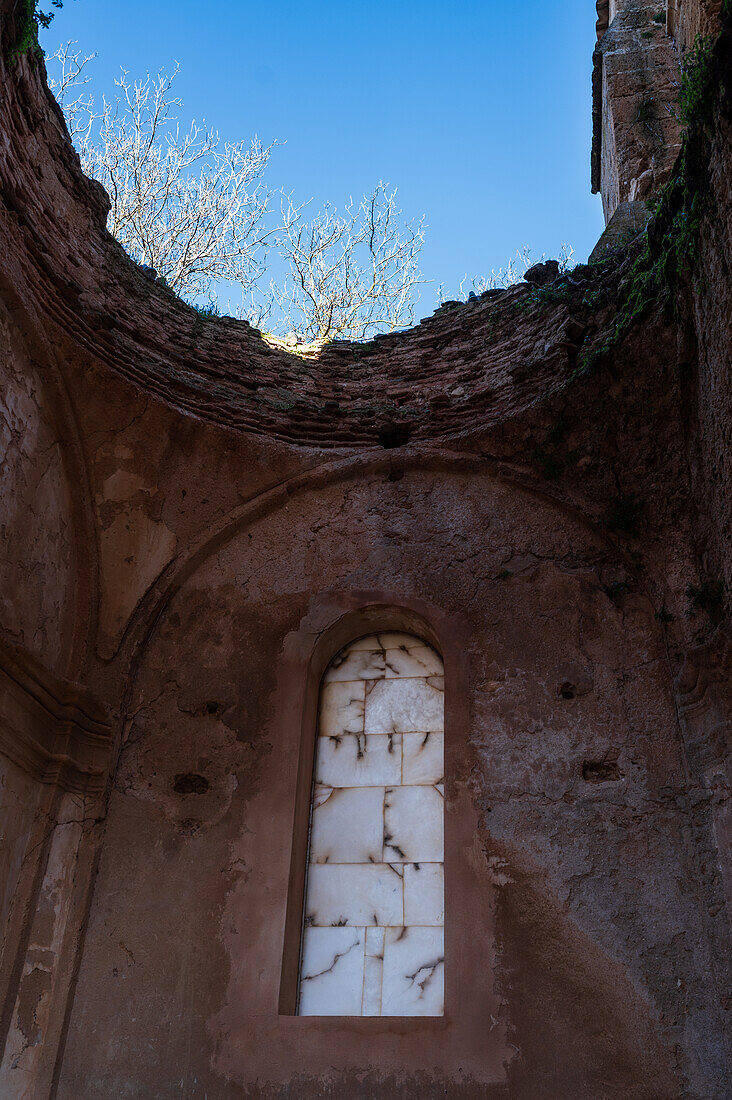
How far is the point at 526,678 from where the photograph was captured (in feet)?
19.0

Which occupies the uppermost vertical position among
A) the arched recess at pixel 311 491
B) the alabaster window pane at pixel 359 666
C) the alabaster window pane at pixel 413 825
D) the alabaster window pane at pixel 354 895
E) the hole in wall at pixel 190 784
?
the arched recess at pixel 311 491

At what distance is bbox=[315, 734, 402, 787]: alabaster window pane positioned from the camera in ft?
19.0

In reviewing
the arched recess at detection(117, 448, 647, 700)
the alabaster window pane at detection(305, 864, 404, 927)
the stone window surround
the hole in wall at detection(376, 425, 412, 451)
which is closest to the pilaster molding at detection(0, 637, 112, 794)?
the arched recess at detection(117, 448, 647, 700)

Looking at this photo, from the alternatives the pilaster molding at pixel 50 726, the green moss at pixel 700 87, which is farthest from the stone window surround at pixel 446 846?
the green moss at pixel 700 87

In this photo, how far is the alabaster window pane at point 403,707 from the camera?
234 inches

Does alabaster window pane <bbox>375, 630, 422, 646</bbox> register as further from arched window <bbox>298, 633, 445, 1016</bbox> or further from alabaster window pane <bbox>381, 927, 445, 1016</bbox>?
alabaster window pane <bbox>381, 927, 445, 1016</bbox>

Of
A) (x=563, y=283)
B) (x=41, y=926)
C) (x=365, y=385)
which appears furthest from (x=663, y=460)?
(x=41, y=926)

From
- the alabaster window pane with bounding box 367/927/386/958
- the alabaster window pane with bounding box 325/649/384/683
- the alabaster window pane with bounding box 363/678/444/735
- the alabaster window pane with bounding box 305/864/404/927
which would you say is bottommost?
the alabaster window pane with bounding box 367/927/386/958

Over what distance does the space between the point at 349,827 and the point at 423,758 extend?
0.64 meters

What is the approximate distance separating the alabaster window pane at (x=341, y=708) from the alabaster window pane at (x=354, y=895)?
904 mm

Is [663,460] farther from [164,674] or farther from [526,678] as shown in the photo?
[164,674]

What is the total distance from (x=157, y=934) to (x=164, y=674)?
1.74 metres

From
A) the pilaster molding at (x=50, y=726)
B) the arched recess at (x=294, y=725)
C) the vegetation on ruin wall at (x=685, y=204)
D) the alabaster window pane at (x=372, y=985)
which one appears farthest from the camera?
the pilaster molding at (x=50, y=726)

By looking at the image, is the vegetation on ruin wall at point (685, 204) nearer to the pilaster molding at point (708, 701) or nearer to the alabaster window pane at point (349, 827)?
the pilaster molding at point (708, 701)
